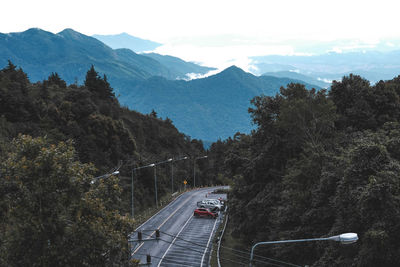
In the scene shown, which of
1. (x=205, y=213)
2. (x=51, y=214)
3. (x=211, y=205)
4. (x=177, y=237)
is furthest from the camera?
(x=211, y=205)

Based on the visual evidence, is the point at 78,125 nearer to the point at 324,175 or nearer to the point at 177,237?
the point at 177,237

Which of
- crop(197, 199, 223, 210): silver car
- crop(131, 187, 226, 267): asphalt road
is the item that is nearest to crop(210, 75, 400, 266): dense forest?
crop(131, 187, 226, 267): asphalt road

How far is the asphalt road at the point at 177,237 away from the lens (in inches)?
1276

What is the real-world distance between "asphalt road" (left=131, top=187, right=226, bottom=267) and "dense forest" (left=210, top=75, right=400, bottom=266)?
443 cm

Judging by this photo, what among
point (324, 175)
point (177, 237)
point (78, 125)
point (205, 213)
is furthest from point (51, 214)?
point (78, 125)

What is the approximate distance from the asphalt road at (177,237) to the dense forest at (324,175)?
443cm

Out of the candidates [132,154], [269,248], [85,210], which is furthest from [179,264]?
[132,154]

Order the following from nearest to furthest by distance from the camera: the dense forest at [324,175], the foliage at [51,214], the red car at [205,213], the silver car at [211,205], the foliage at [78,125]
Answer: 1. the foliage at [51,214]
2. the dense forest at [324,175]
3. the red car at [205,213]
4. the silver car at [211,205]
5. the foliage at [78,125]

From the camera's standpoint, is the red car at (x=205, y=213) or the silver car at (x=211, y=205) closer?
the red car at (x=205, y=213)

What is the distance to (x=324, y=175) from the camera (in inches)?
968

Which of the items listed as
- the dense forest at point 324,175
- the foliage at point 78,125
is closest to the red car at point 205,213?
the dense forest at point 324,175

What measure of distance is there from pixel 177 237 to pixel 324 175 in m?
11.7

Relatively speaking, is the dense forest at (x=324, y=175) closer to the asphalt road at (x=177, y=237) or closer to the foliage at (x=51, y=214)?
the asphalt road at (x=177, y=237)

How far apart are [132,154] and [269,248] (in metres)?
40.2
